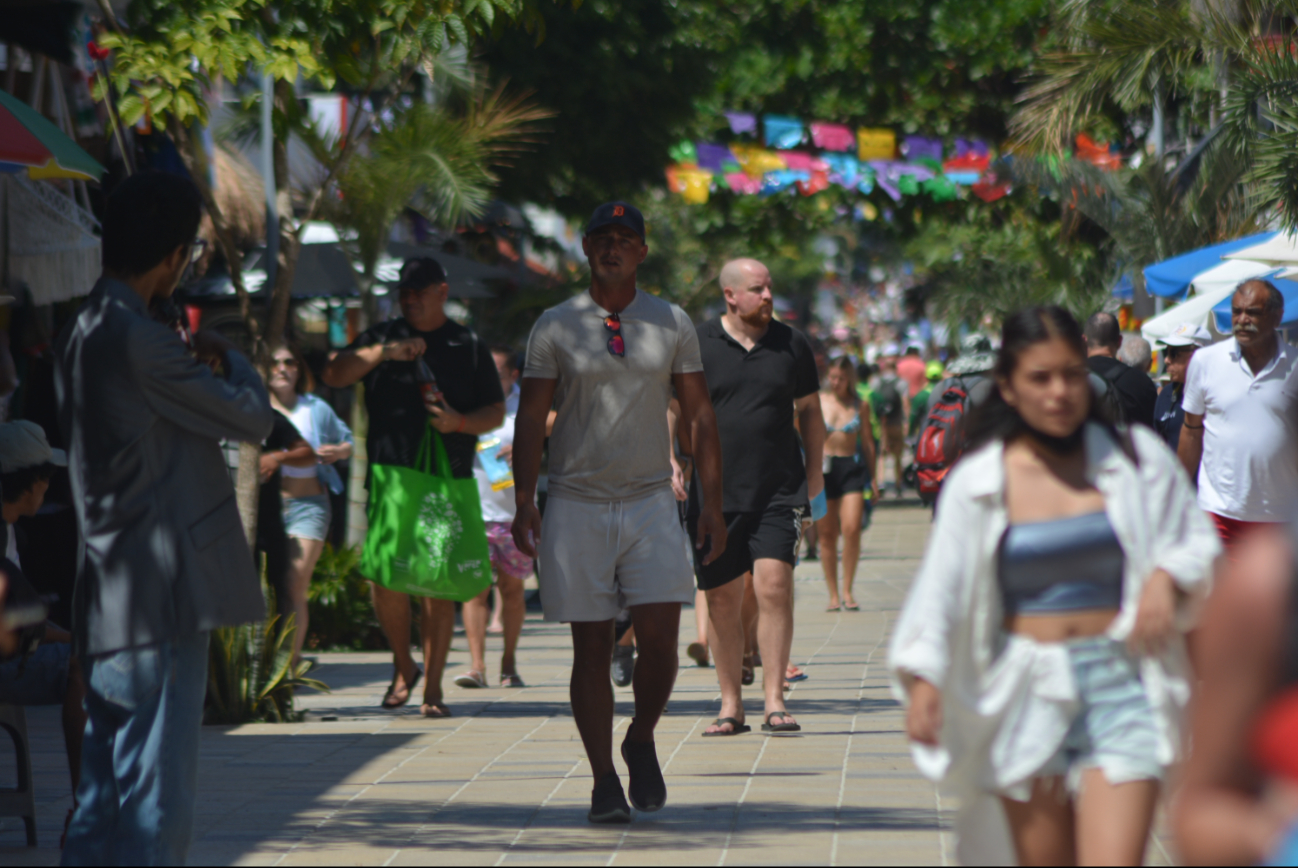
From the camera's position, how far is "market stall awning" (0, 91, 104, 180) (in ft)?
20.1

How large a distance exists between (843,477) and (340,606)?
454 centimetres

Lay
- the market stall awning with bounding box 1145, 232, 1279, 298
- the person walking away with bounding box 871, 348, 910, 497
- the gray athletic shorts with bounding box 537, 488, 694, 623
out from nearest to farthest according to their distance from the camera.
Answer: the gray athletic shorts with bounding box 537, 488, 694, 623
the market stall awning with bounding box 1145, 232, 1279, 298
the person walking away with bounding box 871, 348, 910, 497

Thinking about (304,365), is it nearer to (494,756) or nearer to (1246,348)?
(494,756)

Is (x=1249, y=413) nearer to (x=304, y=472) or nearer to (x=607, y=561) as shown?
(x=607, y=561)

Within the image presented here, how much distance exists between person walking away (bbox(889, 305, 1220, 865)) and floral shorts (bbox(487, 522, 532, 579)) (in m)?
6.60

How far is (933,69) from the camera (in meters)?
25.9

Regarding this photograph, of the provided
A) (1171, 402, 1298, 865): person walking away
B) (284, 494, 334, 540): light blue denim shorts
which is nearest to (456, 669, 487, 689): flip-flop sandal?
(284, 494, 334, 540): light blue denim shorts

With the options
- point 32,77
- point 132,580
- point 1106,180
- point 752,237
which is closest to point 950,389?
point 32,77

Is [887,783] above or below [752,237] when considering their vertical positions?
below

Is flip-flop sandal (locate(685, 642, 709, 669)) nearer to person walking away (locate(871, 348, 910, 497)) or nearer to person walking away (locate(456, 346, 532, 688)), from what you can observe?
person walking away (locate(456, 346, 532, 688))

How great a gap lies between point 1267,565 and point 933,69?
24.7 metres

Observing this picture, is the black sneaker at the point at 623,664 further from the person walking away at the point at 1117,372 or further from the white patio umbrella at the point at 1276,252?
the white patio umbrella at the point at 1276,252

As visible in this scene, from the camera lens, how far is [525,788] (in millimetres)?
6672

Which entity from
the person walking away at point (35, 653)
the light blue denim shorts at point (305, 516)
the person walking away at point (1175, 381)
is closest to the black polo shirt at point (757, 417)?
the person walking away at point (1175, 381)
